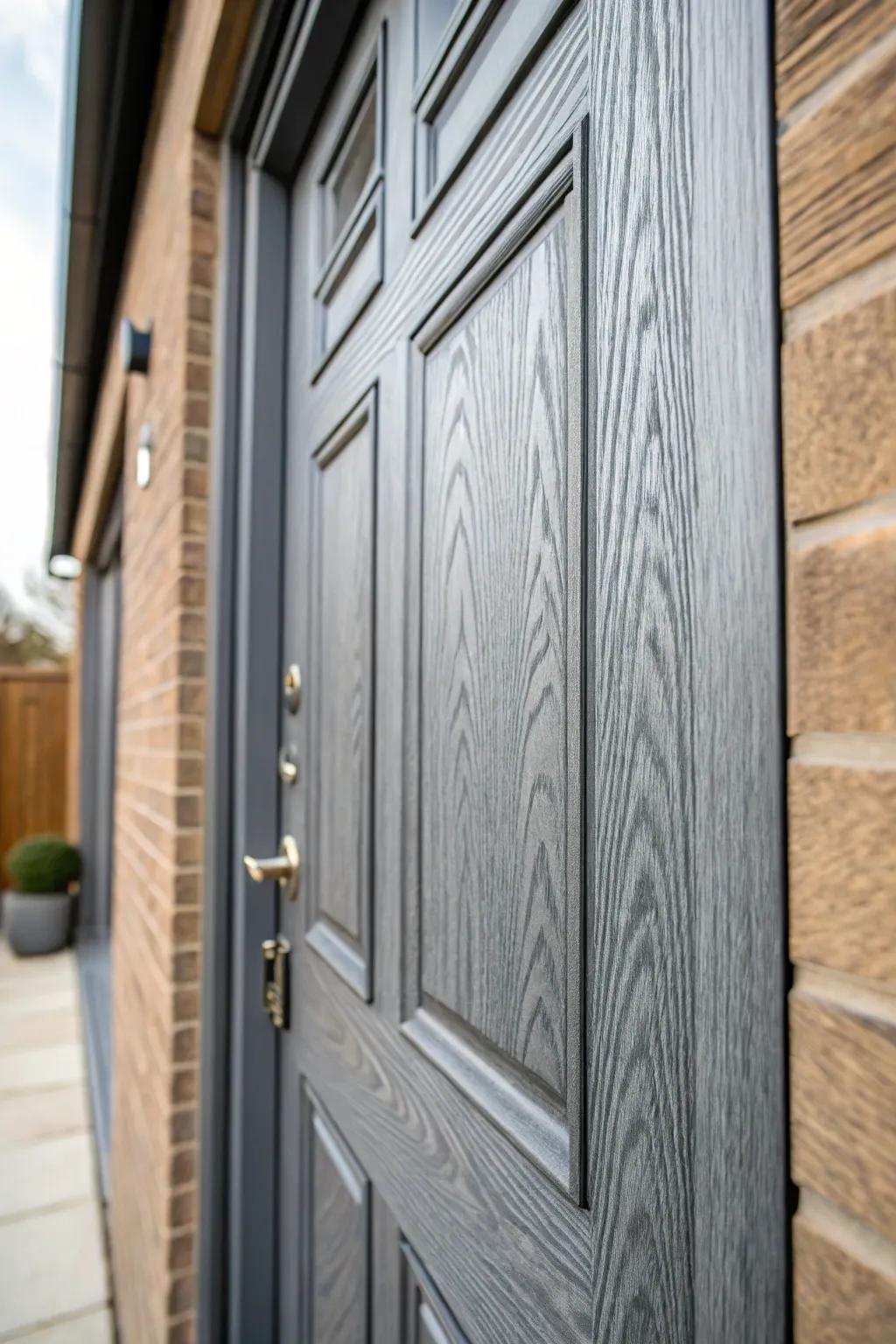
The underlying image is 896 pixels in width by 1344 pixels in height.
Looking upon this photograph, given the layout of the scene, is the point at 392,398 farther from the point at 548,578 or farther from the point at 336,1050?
the point at 336,1050

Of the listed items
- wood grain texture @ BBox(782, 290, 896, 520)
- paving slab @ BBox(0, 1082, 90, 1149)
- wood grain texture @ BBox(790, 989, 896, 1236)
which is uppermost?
wood grain texture @ BBox(782, 290, 896, 520)

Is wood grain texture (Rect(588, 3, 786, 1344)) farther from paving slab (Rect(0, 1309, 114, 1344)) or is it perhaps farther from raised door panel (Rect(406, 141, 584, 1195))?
paving slab (Rect(0, 1309, 114, 1344))

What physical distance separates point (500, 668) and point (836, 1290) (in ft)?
1.49

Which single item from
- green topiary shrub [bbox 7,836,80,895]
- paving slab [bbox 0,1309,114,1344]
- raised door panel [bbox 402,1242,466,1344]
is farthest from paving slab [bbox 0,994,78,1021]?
raised door panel [bbox 402,1242,466,1344]

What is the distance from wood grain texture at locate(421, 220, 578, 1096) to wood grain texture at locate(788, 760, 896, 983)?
0.22 m

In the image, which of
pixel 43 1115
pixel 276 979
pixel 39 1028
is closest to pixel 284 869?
pixel 276 979

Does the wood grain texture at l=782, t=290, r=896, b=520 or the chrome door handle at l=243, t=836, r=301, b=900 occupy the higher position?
the wood grain texture at l=782, t=290, r=896, b=520

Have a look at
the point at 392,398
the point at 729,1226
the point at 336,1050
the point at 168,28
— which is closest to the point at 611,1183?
the point at 729,1226

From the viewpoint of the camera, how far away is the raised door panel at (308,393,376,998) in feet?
3.14

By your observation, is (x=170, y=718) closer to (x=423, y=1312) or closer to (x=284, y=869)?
(x=284, y=869)

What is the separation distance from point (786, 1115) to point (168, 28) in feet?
7.22

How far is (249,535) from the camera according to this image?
130 cm

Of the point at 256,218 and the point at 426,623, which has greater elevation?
the point at 256,218

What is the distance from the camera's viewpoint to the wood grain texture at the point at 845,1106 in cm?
30
